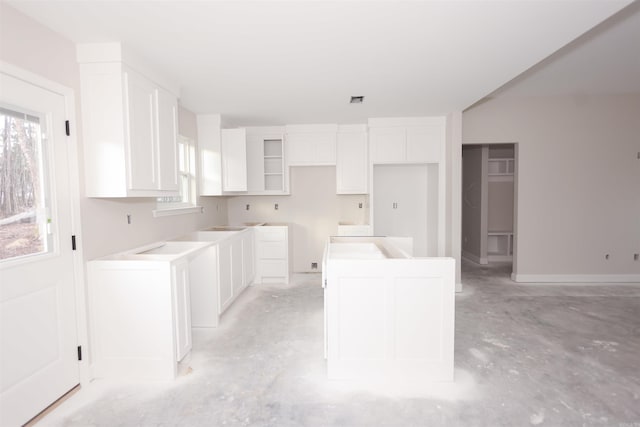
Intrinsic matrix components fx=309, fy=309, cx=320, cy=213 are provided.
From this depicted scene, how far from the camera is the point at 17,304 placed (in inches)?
71.2

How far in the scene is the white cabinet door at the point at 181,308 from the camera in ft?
7.64

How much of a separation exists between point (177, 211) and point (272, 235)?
148 cm

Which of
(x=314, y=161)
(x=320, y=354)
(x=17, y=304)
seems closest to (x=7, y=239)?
(x=17, y=304)

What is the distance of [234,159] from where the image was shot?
14.9 ft

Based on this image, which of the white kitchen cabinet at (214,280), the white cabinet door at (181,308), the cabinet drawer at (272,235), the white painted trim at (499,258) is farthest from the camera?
the white painted trim at (499,258)

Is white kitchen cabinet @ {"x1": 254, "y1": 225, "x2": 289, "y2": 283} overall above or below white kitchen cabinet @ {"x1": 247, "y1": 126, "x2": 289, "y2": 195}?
below

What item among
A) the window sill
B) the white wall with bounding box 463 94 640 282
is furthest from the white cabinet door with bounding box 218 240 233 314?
the white wall with bounding box 463 94 640 282

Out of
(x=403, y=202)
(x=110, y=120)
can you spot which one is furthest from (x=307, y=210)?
(x=110, y=120)

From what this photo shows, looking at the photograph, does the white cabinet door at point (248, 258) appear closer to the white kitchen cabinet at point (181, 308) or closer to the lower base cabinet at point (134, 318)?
the white kitchen cabinet at point (181, 308)

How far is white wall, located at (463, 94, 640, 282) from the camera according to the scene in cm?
456

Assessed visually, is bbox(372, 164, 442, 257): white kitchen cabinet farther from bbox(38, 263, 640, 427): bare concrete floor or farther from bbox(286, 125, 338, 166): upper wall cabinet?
bbox(38, 263, 640, 427): bare concrete floor

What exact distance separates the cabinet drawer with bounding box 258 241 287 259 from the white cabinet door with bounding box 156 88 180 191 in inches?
77.3

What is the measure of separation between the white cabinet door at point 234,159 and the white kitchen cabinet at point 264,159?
48cm

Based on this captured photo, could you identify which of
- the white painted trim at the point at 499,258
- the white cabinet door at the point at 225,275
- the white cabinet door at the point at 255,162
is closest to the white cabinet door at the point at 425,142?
the white cabinet door at the point at 255,162
